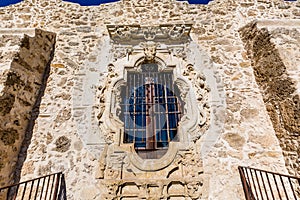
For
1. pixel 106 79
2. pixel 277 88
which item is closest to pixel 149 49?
pixel 106 79

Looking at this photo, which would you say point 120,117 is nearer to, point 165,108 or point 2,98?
point 165,108

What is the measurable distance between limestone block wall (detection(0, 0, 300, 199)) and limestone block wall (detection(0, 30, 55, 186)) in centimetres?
17

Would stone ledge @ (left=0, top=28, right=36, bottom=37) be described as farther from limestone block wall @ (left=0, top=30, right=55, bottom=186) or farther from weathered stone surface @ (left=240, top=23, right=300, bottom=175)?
weathered stone surface @ (left=240, top=23, right=300, bottom=175)

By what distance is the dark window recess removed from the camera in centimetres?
329

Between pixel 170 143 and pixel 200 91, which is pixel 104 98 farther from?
pixel 200 91

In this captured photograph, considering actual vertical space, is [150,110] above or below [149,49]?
below

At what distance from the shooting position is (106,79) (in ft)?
12.2

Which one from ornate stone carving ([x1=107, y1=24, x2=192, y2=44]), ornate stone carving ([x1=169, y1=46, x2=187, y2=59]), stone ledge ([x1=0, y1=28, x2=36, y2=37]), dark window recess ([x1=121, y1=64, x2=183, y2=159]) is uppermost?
ornate stone carving ([x1=107, y1=24, x2=192, y2=44])

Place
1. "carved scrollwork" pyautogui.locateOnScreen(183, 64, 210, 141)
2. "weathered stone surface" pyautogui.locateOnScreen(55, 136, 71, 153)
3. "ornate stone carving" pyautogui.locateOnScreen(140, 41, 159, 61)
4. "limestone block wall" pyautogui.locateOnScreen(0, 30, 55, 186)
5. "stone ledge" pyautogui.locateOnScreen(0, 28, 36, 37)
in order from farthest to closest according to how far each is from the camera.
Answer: "ornate stone carving" pyautogui.locateOnScreen(140, 41, 159, 61)
"stone ledge" pyautogui.locateOnScreen(0, 28, 36, 37)
"carved scrollwork" pyautogui.locateOnScreen(183, 64, 210, 141)
"weathered stone surface" pyautogui.locateOnScreen(55, 136, 71, 153)
"limestone block wall" pyautogui.locateOnScreen(0, 30, 55, 186)

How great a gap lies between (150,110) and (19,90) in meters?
2.26

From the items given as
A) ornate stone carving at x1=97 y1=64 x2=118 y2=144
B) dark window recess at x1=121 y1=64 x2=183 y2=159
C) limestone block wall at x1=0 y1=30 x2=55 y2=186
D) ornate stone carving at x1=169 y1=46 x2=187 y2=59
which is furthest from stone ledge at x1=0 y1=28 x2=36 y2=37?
ornate stone carving at x1=169 y1=46 x2=187 y2=59

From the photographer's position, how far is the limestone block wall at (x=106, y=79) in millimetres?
2988

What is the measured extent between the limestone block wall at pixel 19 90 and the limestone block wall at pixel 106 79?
0.17 meters

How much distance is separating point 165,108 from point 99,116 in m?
1.19
